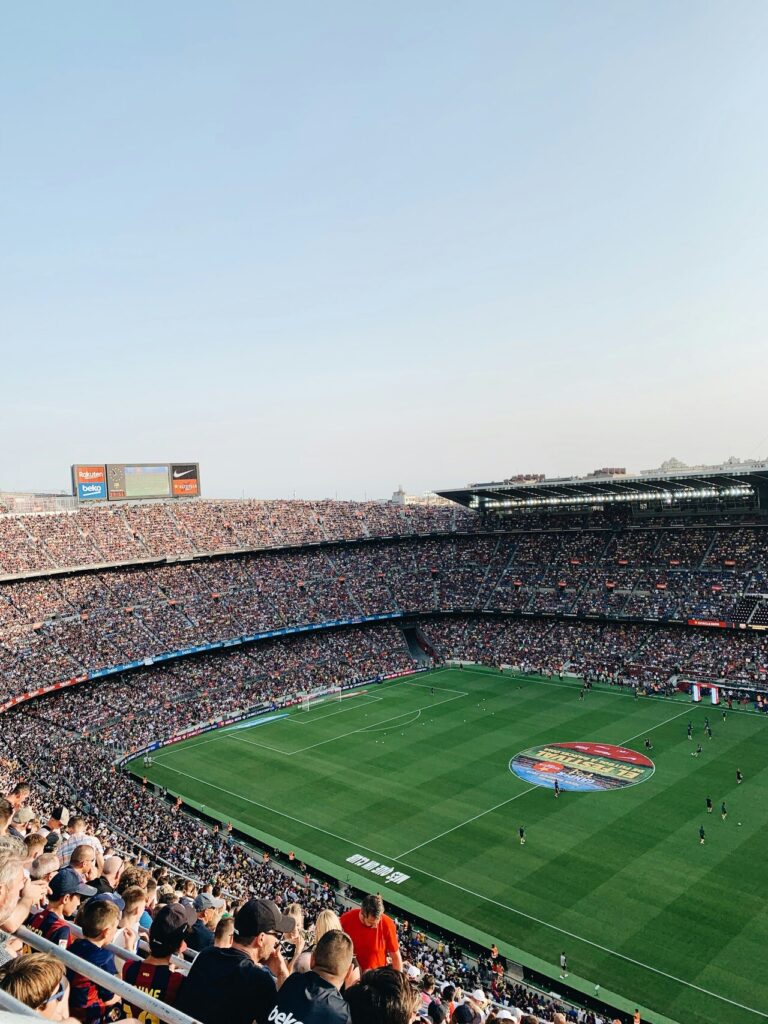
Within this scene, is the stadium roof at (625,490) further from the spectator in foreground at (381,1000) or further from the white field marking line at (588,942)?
the spectator in foreground at (381,1000)

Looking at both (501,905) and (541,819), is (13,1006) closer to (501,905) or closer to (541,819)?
(501,905)

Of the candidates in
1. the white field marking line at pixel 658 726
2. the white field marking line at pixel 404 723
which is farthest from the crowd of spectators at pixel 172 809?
the white field marking line at pixel 658 726

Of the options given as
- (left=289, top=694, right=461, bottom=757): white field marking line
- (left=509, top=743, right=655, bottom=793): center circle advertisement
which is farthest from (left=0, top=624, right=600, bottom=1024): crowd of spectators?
(left=509, top=743, right=655, bottom=793): center circle advertisement

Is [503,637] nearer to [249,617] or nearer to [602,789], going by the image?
[249,617]

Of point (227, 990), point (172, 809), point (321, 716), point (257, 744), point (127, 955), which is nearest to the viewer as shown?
point (227, 990)

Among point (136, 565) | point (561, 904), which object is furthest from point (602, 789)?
point (136, 565)

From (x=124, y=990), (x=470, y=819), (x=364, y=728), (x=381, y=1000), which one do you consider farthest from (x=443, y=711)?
(x=124, y=990)
